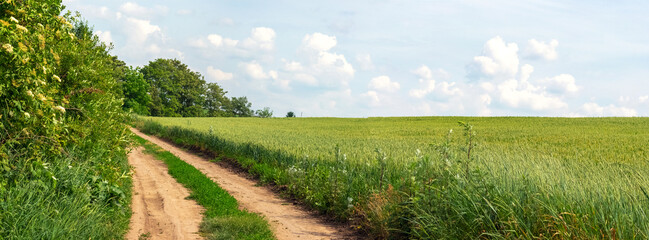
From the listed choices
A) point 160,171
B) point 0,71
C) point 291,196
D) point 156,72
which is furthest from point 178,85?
point 0,71

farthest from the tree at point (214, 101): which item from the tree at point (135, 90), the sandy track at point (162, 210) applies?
the sandy track at point (162, 210)

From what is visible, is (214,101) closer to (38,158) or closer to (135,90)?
(135,90)

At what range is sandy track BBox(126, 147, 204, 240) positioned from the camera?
982 cm

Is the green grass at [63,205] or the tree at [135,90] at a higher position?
the tree at [135,90]

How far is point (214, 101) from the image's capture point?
100062 mm

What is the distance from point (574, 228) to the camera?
5832 millimetres

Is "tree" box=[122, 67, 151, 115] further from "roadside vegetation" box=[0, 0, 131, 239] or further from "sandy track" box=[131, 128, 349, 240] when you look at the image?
"roadside vegetation" box=[0, 0, 131, 239]

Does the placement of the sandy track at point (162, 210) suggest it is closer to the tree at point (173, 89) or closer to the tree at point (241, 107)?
the tree at point (173, 89)

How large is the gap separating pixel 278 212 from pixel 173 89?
266 feet

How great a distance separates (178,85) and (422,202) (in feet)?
289

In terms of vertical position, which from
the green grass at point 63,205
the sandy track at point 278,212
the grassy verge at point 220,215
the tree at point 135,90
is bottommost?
the sandy track at point 278,212

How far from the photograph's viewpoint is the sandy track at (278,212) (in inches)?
400

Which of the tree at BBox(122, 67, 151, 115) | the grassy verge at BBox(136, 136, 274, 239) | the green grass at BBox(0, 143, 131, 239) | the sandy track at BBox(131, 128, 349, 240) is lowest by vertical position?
the sandy track at BBox(131, 128, 349, 240)

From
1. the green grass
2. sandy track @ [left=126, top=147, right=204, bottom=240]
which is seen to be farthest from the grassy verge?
the green grass
